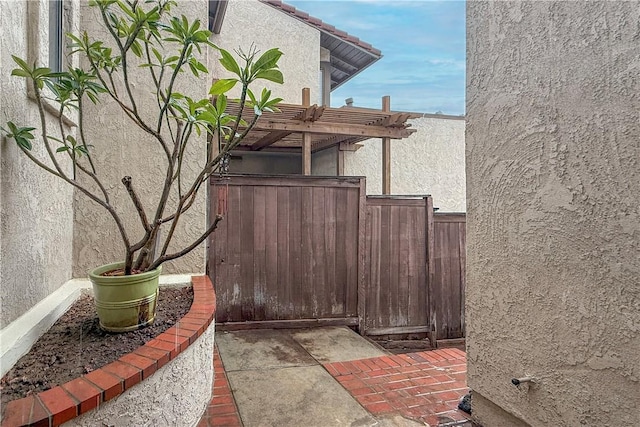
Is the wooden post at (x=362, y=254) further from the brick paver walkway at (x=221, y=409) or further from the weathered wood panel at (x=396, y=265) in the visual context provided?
the brick paver walkway at (x=221, y=409)

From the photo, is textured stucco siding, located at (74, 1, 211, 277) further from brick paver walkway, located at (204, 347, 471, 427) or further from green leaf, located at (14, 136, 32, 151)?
green leaf, located at (14, 136, 32, 151)

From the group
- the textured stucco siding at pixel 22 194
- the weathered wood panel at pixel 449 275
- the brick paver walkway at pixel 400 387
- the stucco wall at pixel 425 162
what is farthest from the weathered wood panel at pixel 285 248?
the stucco wall at pixel 425 162

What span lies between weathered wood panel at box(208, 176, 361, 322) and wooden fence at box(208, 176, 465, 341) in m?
0.01

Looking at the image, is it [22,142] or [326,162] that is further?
[326,162]

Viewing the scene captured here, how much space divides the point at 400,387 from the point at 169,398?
2051mm

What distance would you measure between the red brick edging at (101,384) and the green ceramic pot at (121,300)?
270 millimetres

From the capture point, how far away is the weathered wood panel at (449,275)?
22.1 ft

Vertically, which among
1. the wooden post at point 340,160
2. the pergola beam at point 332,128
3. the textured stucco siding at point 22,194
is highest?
the pergola beam at point 332,128

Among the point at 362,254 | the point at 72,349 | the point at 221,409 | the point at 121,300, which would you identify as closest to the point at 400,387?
the point at 221,409

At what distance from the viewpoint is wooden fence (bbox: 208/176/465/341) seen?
5.73 m

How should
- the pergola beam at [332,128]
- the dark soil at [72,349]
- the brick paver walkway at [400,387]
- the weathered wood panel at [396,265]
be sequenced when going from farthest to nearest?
the pergola beam at [332,128] → the weathered wood panel at [396,265] → the brick paver walkway at [400,387] → the dark soil at [72,349]

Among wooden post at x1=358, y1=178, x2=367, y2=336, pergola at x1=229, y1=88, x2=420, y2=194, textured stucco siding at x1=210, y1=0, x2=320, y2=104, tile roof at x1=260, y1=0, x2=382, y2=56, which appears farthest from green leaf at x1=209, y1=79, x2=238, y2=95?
tile roof at x1=260, y1=0, x2=382, y2=56

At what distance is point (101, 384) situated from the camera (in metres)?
1.97

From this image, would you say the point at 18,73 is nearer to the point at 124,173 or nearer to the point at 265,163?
the point at 124,173
